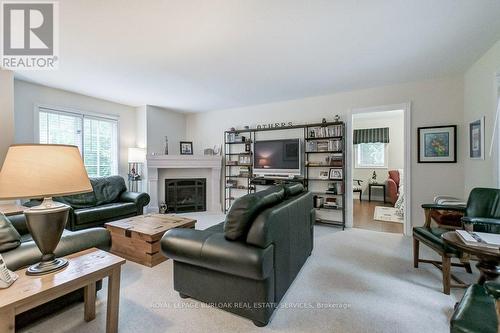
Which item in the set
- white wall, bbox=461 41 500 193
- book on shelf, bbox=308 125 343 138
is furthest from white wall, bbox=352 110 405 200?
white wall, bbox=461 41 500 193

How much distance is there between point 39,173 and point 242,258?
1248mm

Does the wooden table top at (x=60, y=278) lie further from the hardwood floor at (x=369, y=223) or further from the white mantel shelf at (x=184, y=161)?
the hardwood floor at (x=369, y=223)

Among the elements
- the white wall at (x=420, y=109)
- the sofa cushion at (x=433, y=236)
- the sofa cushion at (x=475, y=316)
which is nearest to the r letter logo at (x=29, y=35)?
the sofa cushion at (x=475, y=316)

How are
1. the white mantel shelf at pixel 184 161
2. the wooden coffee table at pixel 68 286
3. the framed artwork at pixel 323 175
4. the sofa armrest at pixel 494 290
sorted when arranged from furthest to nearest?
1. the white mantel shelf at pixel 184 161
2. the framed artwork at pixel 323 175
3. the wooden coffee table at pixel 68 286
4. the sofa armrest at pixel 494 290

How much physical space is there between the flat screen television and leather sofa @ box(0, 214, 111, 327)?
3286 mm

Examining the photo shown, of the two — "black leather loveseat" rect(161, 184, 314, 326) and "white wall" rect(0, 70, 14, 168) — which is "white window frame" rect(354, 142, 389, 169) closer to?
"black leather loveseat" rect(161, 184, 314, 326)

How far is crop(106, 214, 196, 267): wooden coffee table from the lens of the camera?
2.56 meters

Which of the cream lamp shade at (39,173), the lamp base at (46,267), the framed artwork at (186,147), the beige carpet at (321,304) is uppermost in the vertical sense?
the framed artwork at (186,147)

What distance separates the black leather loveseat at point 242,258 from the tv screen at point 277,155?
8.43ft

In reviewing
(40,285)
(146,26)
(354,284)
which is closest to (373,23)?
(146,26)

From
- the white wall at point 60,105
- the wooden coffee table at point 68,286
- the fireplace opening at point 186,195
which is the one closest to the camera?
the wooden coffee table at point 68,286

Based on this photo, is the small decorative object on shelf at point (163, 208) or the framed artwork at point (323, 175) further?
the small decorative object on shelf at point (163, 208)

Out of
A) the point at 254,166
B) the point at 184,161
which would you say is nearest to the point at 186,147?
the point at 184,161

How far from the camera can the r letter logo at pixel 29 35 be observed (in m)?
1.94
